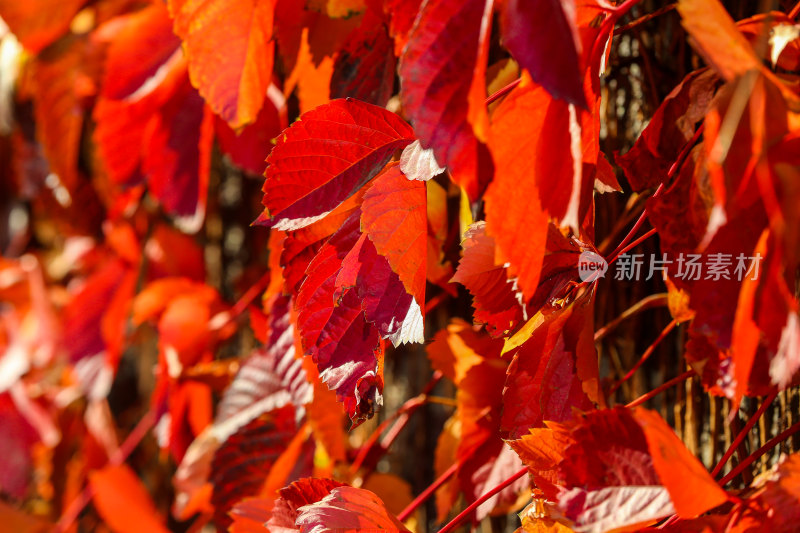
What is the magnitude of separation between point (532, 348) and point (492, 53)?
201 millimetres

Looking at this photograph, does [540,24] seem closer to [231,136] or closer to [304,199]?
[304,199]

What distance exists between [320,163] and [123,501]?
0.59m

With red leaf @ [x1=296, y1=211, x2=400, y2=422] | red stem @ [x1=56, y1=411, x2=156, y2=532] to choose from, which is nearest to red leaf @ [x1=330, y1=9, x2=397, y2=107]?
red leaf @ [x1=296, y1=211, x2=400, y2=422]

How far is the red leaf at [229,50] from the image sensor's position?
1.24 feet

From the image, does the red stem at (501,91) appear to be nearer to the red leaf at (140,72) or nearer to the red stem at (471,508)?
the red stem at (471,508)

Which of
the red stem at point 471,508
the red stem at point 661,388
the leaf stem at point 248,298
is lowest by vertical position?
the red stem at point 661,388

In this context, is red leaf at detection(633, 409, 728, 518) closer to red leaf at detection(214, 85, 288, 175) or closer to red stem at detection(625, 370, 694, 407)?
red stem at detection(625, 370, 694, 407)

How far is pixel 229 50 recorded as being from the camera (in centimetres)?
39

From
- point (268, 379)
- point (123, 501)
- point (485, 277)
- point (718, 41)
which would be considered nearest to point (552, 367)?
point (485, 277)

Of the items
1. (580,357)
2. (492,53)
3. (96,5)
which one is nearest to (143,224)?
(96,5)

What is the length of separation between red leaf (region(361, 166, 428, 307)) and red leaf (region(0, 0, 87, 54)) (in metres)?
0.53

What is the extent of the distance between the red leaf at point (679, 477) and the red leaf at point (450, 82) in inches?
4.5

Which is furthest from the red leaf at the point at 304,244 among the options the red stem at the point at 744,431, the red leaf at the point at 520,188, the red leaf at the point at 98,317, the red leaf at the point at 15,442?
the red leaf at the point at 15,442

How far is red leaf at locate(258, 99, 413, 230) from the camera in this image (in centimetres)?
32
